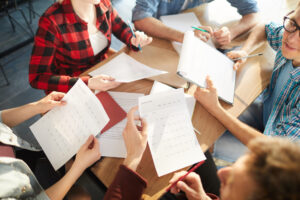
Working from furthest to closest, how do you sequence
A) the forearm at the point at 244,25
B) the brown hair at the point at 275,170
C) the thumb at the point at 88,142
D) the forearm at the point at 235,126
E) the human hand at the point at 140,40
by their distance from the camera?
the forearm at the point at 244,25
the human hand at the point at 140,40
the forearm at the point at 235,126
the thumb at the point at 88,142
the brown hair at the point at 275,170

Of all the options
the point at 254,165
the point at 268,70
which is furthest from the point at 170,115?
the point at 268,70

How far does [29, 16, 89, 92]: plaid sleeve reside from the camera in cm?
96

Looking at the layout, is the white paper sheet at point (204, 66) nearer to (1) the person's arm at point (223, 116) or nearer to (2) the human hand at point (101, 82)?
(1) the person's arm at point (223, 116)

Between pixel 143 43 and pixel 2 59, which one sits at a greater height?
pixel 143 43

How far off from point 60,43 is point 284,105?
3.67 feet

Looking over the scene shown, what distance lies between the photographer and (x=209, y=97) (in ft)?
2.97

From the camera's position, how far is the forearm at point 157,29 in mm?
1140

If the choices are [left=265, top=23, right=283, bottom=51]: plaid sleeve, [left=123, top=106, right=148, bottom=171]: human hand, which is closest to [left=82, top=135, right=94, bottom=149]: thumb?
[left=123, top=106, right=148, bottom=171]: human hand

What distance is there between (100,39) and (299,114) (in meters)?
1.03

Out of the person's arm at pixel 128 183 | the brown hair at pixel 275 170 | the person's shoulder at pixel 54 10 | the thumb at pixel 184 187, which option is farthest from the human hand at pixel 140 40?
the brown hair at pixel 275 170

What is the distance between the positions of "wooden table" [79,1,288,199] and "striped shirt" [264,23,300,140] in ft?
0.22

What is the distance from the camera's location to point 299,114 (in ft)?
2.83

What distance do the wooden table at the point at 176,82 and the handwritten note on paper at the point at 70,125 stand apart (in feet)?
0.42

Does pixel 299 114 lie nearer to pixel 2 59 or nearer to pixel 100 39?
pixel 100 39
